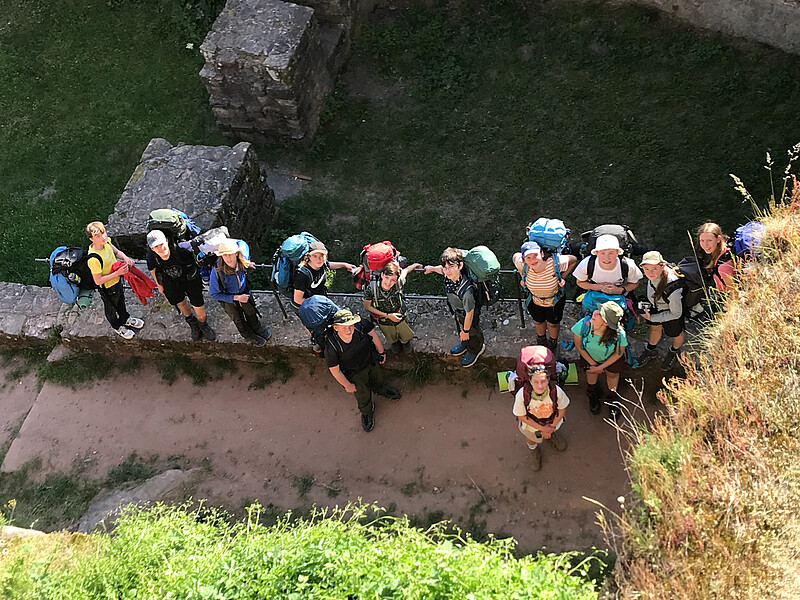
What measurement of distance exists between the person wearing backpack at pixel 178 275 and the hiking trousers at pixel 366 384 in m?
1.76

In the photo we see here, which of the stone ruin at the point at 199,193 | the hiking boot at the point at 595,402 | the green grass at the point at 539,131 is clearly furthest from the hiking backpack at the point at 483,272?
the stone ruin at the point at 199,193

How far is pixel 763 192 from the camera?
25.9 feet

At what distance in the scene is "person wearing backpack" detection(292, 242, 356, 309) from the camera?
5902 millimetres

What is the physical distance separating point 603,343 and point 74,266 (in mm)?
4840

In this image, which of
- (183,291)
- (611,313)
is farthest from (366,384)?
(611,313)

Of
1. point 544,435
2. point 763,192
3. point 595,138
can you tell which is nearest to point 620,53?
point 595,138

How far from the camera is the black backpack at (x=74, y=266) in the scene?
6422 millimetres

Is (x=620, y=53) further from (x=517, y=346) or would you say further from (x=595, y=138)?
(x=517, y=346)

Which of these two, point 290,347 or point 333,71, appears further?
point 333,71

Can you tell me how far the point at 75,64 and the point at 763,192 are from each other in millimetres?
10089

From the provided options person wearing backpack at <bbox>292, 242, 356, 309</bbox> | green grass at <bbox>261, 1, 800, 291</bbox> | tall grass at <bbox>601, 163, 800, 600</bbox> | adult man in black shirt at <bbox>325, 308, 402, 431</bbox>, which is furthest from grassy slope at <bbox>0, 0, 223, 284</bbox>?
tall grass at <bbox>601, 163, 800, 600</bbox>

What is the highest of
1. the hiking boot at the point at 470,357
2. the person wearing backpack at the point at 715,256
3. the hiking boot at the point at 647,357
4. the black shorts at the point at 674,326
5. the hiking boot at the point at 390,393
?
the person wearing backpack at the point at 715,256

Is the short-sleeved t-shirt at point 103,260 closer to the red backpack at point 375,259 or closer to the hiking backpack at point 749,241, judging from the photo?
the red backpack at point 375,259

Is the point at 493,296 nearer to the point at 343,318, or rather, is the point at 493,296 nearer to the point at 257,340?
the point at 343,318
